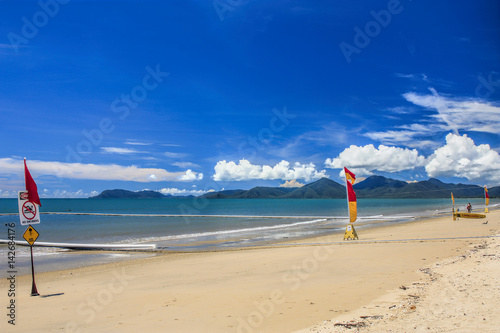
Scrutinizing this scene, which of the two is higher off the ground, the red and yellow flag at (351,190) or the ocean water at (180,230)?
the red and yellow flag at (351,190)

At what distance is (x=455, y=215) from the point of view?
3281 centimetres

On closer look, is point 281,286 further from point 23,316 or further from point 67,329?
point 23,316

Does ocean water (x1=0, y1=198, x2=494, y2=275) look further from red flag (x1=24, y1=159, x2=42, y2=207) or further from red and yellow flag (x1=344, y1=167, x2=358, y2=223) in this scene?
red flag (x1=24, y1=159, x2=42, y2=207)

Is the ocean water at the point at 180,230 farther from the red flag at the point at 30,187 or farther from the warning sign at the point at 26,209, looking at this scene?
the red flag at the point at 30,187

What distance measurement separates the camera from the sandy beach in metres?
5.79

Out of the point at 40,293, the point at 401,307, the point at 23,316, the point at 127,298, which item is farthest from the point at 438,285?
the point at 40,293

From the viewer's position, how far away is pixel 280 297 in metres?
7.73

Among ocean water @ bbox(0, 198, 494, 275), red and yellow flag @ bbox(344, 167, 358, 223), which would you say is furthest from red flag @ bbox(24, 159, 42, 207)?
red and yellow flag @ bbox(344, 167, 358, 223)

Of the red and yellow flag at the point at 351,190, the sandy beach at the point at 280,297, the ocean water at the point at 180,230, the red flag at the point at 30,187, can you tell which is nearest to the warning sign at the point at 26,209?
the red flag at the point at 30,187

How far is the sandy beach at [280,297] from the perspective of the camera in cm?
579

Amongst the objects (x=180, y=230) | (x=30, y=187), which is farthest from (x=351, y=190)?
(x=180, y=230)

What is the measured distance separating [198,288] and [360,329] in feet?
16.8

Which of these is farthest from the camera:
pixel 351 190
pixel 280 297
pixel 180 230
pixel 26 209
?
pixel 180 230

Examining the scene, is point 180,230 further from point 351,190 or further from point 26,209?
point 26,209
